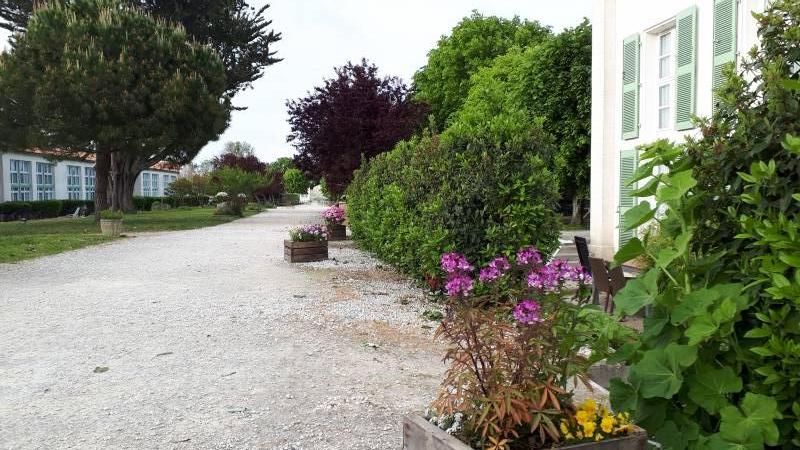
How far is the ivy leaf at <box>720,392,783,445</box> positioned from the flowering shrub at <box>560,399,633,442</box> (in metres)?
0.56

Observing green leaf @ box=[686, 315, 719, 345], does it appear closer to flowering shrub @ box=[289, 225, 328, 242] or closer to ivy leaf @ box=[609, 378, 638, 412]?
ivy leaf @ box=[609, 378, 638, 412]

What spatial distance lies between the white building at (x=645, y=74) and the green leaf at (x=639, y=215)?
5.34m

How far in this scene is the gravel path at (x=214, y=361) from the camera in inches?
129

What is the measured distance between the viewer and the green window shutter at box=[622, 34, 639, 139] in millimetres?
9844

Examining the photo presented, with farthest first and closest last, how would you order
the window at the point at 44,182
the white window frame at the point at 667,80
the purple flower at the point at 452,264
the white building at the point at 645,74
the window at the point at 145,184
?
1. the window at the point at 145,184
2. the window at the point at 44,182
3. the white window frame at the point at 667,80
4. the white building at the point at 645,74
5. the purple flower at the point at 452,264

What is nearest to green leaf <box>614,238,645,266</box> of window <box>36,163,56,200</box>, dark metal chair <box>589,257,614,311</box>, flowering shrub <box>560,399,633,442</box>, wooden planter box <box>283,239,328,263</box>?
flowering shrub <box>560,399,633,442</box>

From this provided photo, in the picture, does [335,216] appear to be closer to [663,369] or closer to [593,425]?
[593,425]

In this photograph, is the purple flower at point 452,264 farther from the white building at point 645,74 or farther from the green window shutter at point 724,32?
the green window shutter at point 724,32

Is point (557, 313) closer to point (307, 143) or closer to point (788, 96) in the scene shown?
point (788, 96)

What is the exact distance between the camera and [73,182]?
42.4 metres

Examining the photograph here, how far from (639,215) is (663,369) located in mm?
482

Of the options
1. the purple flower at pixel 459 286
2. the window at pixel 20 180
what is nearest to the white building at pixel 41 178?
the window at pixel 20 180

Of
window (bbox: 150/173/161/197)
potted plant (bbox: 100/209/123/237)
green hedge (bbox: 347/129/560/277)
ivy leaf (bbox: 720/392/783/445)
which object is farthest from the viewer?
window (bbox: 150/173/161/197)

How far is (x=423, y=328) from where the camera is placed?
5715 mm
